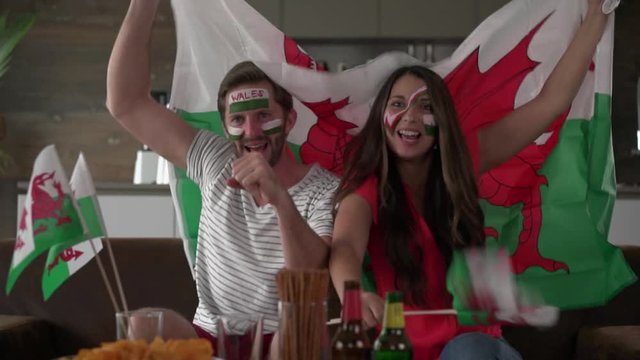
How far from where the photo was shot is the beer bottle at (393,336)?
1.35 meters

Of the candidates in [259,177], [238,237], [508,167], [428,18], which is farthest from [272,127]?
[428,18]

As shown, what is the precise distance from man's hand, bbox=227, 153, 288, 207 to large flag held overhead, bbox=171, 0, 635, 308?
526mm

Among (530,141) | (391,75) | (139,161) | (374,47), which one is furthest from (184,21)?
(374,47)

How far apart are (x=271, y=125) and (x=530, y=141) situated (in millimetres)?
625

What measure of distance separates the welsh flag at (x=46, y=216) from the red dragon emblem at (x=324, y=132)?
0.91m

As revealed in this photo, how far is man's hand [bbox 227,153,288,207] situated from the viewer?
174cm

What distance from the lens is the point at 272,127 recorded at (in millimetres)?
2105

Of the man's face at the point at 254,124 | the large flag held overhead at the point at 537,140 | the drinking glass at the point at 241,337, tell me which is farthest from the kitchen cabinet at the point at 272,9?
the drinking glass at the point at 241,337

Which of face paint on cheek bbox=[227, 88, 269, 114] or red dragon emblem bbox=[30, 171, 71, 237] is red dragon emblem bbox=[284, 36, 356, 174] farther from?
red dragon emblem bbox=[30, 171, 71, 237]

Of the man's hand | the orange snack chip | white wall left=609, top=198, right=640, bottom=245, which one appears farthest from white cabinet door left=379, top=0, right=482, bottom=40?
→ the orange snack chip

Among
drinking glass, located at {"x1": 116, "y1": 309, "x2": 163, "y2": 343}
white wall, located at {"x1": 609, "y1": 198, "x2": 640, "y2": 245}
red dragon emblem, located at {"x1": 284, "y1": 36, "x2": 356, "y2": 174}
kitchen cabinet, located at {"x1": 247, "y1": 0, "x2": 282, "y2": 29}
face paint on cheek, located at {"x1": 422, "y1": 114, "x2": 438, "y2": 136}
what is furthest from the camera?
kitchen cabinet, located at {"x1": 247, "y1": 0, "x2": 282, "y2": 29}

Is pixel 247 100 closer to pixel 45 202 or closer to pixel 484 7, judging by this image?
pixel 45 202

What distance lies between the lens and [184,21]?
2.40 m

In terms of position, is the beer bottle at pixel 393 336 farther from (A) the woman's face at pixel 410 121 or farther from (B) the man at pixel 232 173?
(A) the woman's face at pixel 410 121
